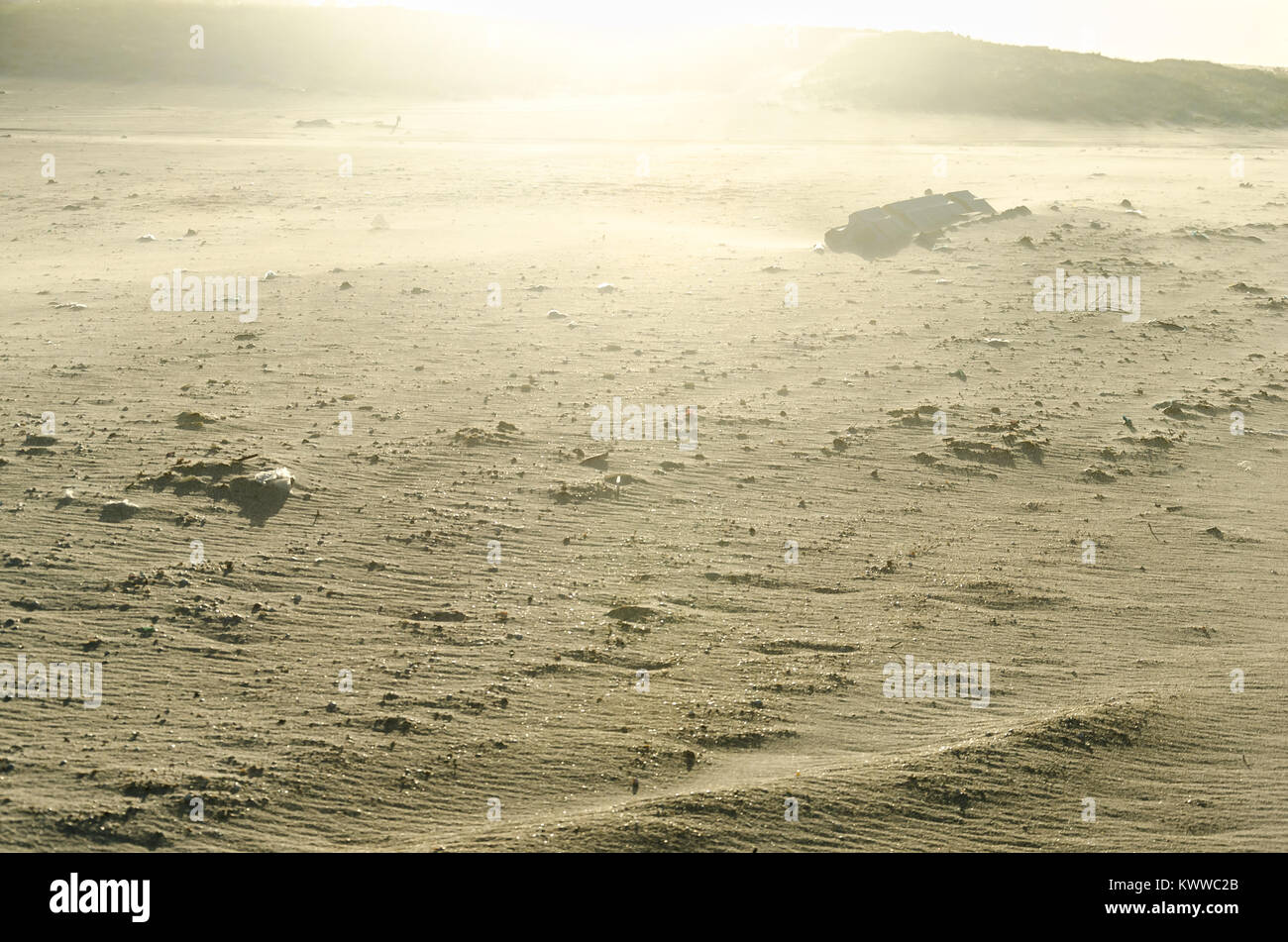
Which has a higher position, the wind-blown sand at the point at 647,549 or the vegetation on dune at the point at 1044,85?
the vegetation on dune at the point at 1044,85

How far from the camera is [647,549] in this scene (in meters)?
6.43

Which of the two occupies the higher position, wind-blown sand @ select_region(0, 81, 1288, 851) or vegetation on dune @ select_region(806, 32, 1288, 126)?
vegetation on dune @ select_region(806, 32, 1288, 126)

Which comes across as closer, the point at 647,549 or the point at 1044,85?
the point at 647,549

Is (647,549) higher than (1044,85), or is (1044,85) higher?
(1044,85)

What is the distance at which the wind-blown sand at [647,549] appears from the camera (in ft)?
13.9

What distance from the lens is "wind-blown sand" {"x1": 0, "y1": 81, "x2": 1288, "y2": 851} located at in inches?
166

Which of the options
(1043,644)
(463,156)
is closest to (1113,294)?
(1043,644)

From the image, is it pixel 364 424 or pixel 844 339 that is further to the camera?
pixel 844 339

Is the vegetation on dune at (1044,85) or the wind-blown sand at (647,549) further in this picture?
the vegetation on dune at (1044,85)

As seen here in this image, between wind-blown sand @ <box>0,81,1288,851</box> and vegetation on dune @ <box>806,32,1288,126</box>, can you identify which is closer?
wind-blown sand @ <box>0,81,1288,851</box>
